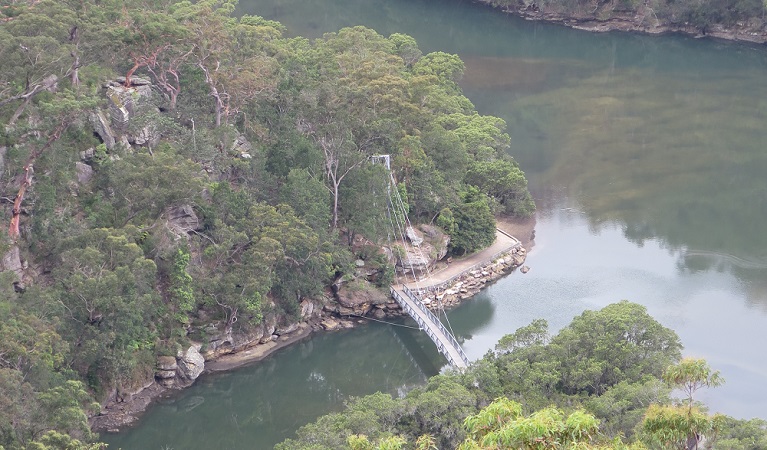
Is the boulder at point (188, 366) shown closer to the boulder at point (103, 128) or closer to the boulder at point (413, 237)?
the boulder at point (103, 128)

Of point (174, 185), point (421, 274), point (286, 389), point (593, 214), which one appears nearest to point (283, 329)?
point (286, 389)

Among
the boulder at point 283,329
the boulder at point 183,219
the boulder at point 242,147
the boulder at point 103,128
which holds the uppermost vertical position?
the boulder at point 103,128

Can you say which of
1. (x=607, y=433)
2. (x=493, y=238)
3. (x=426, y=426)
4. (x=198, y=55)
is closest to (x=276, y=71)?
(x=198, y=55)

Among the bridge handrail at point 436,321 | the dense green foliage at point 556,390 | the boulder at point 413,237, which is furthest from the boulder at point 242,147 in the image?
the dense green foliage at point 556,390

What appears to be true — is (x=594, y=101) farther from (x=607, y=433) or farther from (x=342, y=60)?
(x=607, y=433)

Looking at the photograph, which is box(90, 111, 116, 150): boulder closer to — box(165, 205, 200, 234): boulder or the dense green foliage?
box(165, 205, 200, 234): boulder
